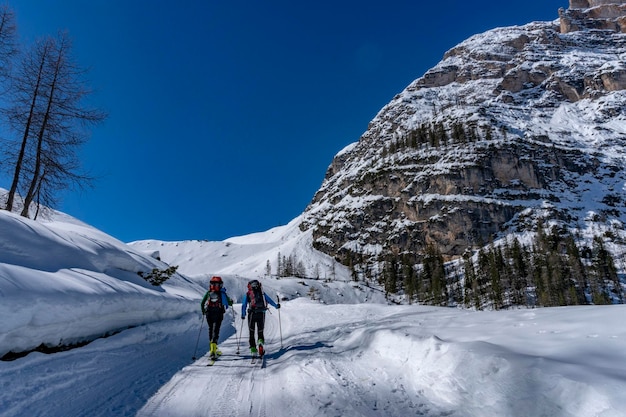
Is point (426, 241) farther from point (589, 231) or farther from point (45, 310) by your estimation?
point (45, 310)

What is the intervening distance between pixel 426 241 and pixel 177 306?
120578 millimetres

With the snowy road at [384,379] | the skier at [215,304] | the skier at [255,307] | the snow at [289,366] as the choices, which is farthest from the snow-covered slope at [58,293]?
the skier at [255,307]

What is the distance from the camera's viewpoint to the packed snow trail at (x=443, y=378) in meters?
3.60

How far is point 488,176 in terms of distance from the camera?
429 feet

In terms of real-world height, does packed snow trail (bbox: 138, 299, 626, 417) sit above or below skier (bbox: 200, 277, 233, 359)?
below

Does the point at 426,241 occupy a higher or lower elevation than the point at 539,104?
lower

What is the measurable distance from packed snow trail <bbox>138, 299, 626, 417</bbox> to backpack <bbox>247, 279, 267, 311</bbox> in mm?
1998

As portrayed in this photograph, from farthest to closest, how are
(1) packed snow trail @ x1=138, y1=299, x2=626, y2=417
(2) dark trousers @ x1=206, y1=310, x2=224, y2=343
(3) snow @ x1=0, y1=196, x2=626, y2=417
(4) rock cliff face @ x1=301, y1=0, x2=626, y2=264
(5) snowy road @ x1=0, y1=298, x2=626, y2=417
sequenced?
(4) rock cliff face @ x1=301, y1=0, x2=626, y2=264
(2) dark trousers @ x1=206, y1=310, x2=224, y2=343
(3) snow @ x1=0, y1=196, x2=626, y2=417
(5) snowy road @ x1=0, y1=298, x2=626, y2=417
(1) packed snow trail @ x1=138, y1=299, x2=626, y2=417

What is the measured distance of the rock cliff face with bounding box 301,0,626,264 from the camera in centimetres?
12088

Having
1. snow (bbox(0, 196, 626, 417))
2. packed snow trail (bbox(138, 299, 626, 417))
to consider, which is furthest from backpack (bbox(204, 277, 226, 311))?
packed snow trail (bbox(138, 299, 626, 417))

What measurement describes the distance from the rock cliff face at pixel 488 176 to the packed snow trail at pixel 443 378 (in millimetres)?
122045

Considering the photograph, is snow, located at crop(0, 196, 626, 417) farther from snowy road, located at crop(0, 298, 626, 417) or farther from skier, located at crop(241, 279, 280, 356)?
skier, located at crop(241, 279, 280, 356)

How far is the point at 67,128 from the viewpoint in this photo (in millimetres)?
15328

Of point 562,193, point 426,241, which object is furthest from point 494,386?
point 562,193
